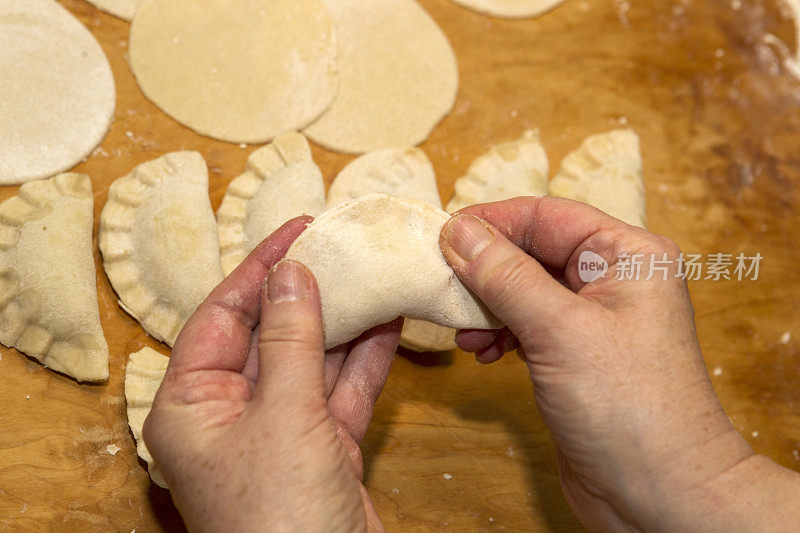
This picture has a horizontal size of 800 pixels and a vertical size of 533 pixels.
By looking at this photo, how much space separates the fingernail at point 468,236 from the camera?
4.35ft

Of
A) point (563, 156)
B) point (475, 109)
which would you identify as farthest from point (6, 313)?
point (563, 156)

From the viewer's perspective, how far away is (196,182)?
6.21 feet

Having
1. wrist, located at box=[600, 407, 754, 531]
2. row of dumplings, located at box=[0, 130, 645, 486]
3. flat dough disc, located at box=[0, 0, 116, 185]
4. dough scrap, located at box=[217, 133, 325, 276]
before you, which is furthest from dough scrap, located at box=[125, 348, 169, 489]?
wrist, located at box=[600, 407, 754, 531]

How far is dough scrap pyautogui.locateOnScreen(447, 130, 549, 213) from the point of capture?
2070 mm

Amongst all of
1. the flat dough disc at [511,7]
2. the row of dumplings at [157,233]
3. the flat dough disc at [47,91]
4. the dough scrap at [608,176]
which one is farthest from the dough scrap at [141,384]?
the flat dough disc at [511,7]

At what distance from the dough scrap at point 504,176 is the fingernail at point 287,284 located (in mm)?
883

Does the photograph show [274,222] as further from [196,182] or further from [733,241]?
[733,241]

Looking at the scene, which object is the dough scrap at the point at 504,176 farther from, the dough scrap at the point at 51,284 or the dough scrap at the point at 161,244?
the dough scrap at the point at 51,284

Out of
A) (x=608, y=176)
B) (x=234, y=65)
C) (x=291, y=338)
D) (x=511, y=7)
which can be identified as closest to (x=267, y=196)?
(x=234, y=65)

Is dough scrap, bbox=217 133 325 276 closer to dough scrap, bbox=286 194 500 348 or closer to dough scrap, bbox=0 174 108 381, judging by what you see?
dough scrap, bbox=0 174 108 381

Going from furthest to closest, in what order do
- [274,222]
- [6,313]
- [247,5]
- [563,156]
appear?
[563,156] → [247,5] → [274,222] → [6,313]

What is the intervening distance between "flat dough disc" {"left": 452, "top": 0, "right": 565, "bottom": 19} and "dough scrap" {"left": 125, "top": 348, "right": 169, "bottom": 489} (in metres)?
1.74

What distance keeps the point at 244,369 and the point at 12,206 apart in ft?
3.19

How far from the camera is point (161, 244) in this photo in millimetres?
1797
